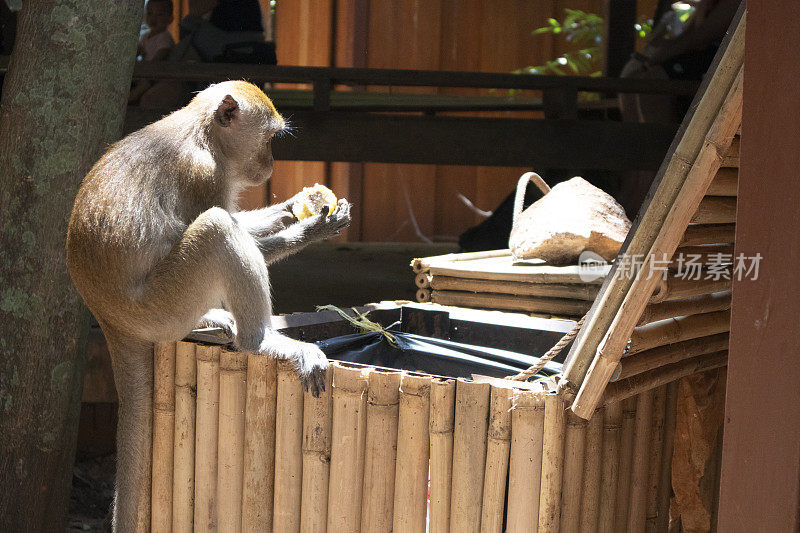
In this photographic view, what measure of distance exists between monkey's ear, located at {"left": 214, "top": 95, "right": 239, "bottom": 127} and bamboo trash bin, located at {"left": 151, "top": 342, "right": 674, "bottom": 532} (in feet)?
2.44

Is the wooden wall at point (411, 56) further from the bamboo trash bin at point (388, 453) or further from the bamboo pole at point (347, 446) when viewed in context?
the bamboo pole at point (347, 446)

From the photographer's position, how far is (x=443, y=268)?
10.5 ft

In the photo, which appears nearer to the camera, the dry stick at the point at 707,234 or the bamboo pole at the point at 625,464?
the dry stick at the point at 707,234

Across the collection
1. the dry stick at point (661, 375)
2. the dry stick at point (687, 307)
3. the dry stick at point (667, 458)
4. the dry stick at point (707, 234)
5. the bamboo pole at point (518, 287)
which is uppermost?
the dry stick at point (707, 234)

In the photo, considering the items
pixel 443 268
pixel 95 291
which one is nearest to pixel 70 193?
pixel 95 291

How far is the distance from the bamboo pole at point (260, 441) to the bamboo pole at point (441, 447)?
493 millimetres

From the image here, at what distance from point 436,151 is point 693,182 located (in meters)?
2.97

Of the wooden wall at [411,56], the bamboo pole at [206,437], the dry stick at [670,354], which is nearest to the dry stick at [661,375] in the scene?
the dry stick at [670,354]

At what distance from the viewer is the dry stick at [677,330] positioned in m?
1.97

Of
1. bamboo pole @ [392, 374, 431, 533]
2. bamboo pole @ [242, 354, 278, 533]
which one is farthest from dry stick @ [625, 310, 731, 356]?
bamboo pole @ [242, 354, 278, 533]

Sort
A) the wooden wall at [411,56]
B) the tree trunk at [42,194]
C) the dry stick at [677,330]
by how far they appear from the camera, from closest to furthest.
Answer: the dry stick at [677,330], the tree trunk at [42,194], the wooden wall at [411,56]

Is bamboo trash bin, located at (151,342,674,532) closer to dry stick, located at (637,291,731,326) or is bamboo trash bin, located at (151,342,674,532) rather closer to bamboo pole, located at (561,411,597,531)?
bamboo pole, located at (561,411,597,531)

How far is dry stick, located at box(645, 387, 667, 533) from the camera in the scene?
2379 millimetres

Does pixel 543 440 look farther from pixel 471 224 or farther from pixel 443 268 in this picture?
pixel 471 224
